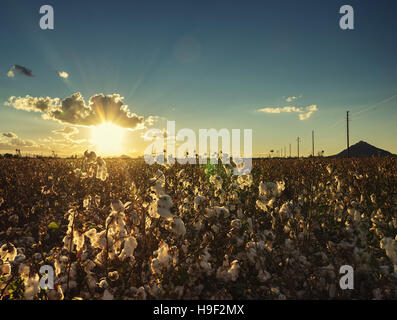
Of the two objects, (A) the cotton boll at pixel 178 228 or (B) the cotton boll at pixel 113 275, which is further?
(B) the cotton boll at pixel 113 275

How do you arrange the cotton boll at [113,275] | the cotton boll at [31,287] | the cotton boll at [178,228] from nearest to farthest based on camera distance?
the cotton boll at [31,287], the cotton boll at [178,228], the cotton boll at [113,275]

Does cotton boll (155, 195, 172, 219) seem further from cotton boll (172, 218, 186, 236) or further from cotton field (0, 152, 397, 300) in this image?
cotton boll (172, 218, 186, 236)

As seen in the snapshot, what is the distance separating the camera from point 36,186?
27.7 feet

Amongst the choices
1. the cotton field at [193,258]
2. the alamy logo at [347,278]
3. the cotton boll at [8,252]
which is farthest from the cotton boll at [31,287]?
the alamy logo at [347,278]

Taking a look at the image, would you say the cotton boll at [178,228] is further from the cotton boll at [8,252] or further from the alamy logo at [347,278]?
the alamy logo at [347,278]

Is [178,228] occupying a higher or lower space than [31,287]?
higher

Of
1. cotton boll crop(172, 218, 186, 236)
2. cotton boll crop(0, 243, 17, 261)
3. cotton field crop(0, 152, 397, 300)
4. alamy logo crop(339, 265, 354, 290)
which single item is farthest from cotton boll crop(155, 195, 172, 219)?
alamy logo crop(339, 265, 354, 290)

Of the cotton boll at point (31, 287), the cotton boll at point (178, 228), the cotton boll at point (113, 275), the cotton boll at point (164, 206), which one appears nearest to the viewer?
the cotton boll at point (31, 287)

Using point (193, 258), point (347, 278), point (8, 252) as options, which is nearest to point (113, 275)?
point (193, 258)

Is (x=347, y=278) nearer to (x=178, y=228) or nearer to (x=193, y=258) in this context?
(x=193, y=258)

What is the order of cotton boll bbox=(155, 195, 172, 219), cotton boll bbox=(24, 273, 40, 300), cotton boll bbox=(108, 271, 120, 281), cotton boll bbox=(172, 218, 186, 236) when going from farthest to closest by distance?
cotton boll bbox=(108, 271, 120, 281), cotton boll bbox=(172, 218, 186, 236), cotton boll bbox=(155, 195, 172, 219), cotton boll bbox=(24, 273, 40, 300)

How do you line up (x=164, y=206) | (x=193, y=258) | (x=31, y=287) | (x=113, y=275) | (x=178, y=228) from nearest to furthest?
(x=31, y=287) → (x=164, y=206) → (x=178, y=228) → (x=113, y=275) → (x=193, y=258)

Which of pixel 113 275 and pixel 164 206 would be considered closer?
pixel 164 206
